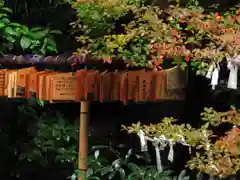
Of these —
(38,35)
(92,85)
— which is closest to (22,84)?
(92,85)

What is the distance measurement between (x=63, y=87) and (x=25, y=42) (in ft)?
2.14

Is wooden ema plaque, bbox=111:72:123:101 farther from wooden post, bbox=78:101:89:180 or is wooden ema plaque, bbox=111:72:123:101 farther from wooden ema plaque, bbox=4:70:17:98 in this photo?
wooden ema plaque, bbox=4:70:17:98

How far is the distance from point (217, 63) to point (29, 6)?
1657 mm

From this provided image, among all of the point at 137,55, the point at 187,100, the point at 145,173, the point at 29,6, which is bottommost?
the point at 145,173

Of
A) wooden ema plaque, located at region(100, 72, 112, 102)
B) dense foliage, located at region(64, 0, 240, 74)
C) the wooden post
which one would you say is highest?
dense foliage, located at region(64, 0, 240, 74)

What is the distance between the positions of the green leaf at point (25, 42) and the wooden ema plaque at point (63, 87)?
591mm

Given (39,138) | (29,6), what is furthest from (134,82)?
(29,6)

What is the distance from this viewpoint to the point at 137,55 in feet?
7.78

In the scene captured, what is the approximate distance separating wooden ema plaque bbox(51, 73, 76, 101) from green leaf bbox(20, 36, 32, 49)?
59 centimetres

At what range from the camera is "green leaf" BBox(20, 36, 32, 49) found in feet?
9.29

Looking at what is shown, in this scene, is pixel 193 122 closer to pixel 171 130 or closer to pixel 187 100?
pixel 187 100

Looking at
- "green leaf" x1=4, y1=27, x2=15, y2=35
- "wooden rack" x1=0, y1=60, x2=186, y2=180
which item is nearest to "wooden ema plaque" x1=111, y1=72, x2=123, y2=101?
"wooden rack" x1=0, y1=60, x2=186, y2=180

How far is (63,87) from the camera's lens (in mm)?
2332

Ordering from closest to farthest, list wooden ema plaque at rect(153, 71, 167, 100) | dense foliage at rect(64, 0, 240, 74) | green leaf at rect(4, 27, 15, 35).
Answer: dense foliage at rect(64, 0, 240, 74) → wooden ema plaque at rect(153, 71, 167, 100) → green leaf at rect(4, 27, 15, 35)
